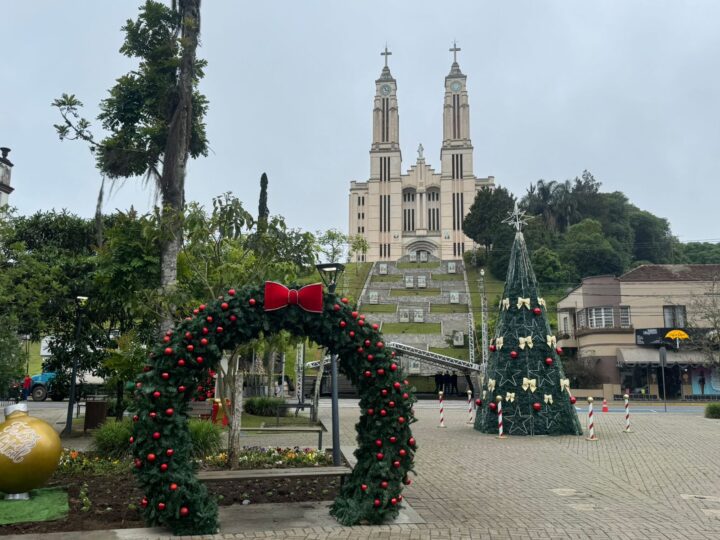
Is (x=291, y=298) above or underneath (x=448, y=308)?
underneath

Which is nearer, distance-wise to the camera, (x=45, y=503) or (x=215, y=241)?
(x=45, y=503)

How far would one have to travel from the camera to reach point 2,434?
25.2ft

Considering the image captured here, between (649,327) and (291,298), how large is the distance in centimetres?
3777

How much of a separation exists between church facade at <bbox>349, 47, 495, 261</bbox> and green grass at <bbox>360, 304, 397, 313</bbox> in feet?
156

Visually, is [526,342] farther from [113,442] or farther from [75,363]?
[75,363]

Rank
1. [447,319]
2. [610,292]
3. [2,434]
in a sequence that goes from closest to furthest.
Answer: [2,434], [610,292], [447,319]

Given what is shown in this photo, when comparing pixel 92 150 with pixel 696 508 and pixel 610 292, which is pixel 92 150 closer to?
pixel 696 508

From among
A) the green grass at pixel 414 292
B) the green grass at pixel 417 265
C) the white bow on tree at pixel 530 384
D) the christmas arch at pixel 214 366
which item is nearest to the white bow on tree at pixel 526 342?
the white bow on tree at pixel 530 384

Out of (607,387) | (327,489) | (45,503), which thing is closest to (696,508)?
(327,489)

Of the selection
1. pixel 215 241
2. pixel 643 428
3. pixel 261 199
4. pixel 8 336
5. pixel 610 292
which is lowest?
pixel 643 428

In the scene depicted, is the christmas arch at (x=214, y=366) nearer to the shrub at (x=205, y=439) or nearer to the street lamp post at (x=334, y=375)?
the street lamp post at (x=334, y=375)

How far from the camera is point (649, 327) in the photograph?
39312mm

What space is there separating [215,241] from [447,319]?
4984 cm

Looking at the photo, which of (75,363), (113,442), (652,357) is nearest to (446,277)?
(652,357)
